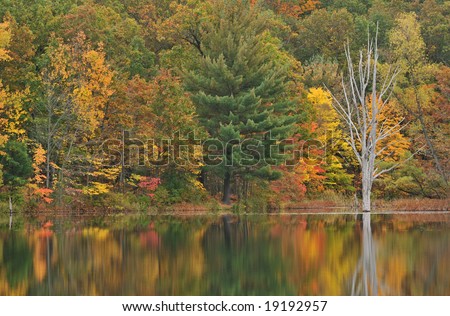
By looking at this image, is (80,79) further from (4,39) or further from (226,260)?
(226,260)

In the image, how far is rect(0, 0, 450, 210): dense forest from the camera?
41.5 meters

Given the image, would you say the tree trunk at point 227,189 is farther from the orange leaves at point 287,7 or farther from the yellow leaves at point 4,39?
the orange leaves at point 287,7

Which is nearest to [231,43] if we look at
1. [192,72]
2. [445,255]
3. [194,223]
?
[192,72]

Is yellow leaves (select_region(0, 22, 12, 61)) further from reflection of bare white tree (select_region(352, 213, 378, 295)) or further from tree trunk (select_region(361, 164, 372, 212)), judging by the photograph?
reflection of bare white tree (select_region(352, 213, 378, 295))

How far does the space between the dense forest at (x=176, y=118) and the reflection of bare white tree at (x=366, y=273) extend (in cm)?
1938

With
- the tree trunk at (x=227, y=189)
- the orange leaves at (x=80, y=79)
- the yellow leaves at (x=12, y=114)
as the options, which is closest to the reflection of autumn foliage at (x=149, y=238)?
the yellow leaves at (x=12, y=114)

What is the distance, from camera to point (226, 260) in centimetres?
1870

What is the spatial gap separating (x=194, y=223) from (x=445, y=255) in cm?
1515

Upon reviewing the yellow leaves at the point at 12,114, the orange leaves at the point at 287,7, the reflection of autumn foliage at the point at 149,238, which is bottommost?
the reflection of autumn foliage at the point at 149,238

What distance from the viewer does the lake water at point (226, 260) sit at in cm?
1455

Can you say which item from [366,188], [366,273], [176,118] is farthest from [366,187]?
[366,273]

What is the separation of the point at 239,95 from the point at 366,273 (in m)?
28.0

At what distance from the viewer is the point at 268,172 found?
43.2m
